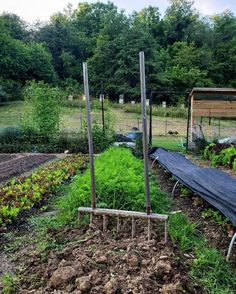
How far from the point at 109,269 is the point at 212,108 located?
1175 centimetres

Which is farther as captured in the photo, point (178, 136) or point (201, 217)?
point (178, 136)

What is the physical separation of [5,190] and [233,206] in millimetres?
3461

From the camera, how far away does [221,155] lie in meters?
9.10

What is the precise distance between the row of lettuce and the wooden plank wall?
131 inches

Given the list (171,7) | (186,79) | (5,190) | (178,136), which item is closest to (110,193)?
(5,190)

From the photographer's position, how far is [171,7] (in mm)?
48688

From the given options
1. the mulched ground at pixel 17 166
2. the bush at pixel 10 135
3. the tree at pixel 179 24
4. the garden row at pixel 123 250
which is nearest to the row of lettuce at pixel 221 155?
the garden row at pixel 123 250

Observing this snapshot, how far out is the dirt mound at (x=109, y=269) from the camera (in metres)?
2.43

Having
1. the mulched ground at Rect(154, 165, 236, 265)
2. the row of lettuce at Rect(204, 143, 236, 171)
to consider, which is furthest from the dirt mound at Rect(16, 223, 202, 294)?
the row of lettuce at Rect(204, 143, 236, 171)

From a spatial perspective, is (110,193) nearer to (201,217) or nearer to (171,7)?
(201,217)

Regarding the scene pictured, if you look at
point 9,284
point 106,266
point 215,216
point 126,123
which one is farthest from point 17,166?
point 126,123

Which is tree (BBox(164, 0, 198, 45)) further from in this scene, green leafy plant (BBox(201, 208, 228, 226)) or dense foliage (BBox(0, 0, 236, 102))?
green leafy plant (BBox(201, 208, 228, 226))

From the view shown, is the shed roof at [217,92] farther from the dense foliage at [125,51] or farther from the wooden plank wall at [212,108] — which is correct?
the dense foliage at [125,51]

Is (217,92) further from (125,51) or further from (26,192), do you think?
(125,51)
